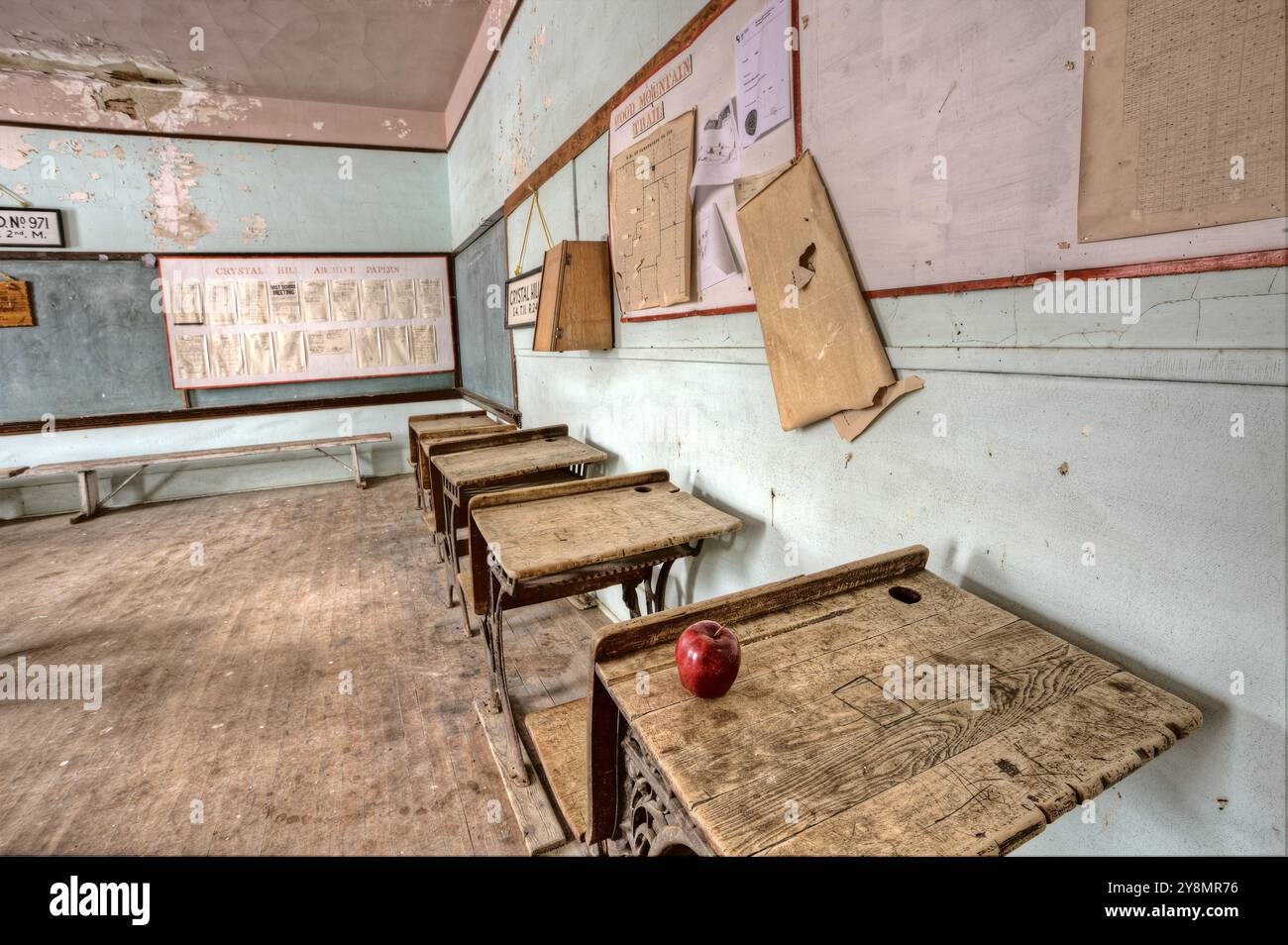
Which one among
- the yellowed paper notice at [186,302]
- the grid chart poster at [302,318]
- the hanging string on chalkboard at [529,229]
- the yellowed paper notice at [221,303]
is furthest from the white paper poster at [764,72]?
the yellowed paper notice at [186,302]

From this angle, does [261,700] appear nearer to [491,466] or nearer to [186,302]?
[491,466]

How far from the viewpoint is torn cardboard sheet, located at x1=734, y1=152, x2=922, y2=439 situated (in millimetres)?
1227

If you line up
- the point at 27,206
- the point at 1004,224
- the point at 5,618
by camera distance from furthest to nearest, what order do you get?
the point at 27,206 < the point at 5,618 < the point at 1004,224

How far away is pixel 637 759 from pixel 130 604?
3.54 meters

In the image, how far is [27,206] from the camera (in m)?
4.76

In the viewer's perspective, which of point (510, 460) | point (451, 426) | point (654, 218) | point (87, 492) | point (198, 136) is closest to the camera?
point (654, 218)

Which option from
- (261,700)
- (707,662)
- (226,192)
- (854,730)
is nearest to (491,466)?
(261,700)

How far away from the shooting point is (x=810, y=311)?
52.1 inches

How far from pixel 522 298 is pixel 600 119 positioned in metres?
1.25

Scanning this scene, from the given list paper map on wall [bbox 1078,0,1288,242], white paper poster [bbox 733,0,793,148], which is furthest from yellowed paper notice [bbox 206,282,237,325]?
paper map on wall [bbox 1078,0,1288,242]

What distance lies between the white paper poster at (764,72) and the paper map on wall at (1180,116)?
2.31 ft

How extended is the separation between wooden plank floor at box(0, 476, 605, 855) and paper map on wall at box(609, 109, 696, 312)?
4.89 ft
